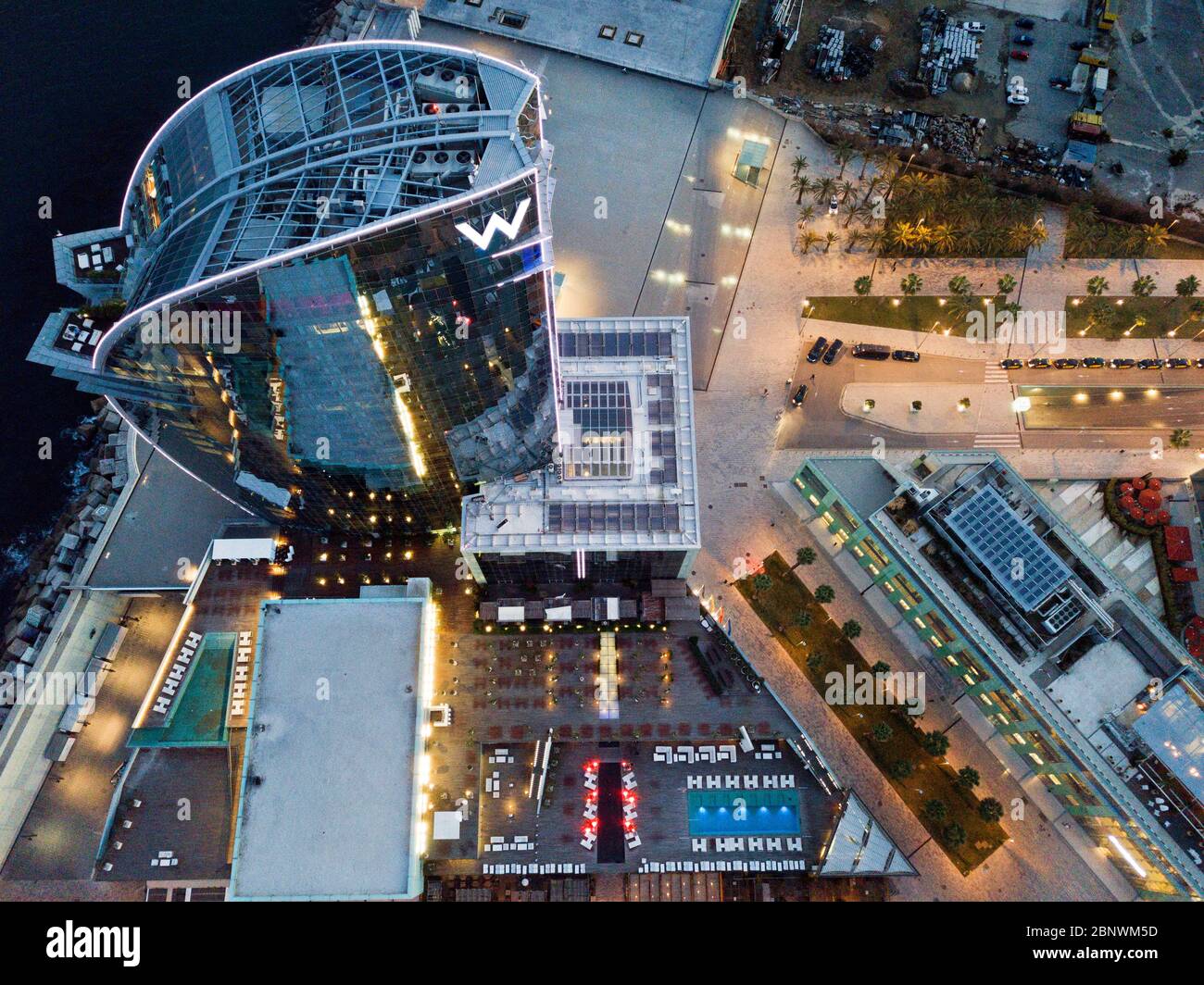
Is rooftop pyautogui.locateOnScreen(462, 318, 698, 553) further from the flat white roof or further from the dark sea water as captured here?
the dark sea water

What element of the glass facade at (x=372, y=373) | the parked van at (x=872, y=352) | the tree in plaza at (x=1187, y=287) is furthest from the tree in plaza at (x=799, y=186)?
the glass facade at (x=372, y=373)

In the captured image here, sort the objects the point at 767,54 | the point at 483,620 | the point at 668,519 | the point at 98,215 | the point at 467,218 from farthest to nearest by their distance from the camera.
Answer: the point at 767,54
the point at 98,215
the point at 483,620
the point at 668,519
the point at 467,218

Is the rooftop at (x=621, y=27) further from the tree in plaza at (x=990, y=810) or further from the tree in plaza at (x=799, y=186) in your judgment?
the tree in plaza at (x=990, y=810)

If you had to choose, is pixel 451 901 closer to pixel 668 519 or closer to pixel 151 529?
pixel 668 519

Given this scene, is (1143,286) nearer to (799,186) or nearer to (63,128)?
(799,186)

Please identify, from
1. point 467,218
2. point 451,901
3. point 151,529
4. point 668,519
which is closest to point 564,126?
point 467,218

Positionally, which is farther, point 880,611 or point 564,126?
point 564,126
